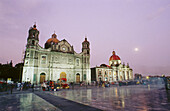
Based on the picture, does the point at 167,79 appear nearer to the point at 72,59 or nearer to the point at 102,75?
the point at 72,59

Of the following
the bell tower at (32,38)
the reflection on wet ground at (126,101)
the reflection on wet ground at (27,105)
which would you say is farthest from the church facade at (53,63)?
the reflection on wet ground at (27,105)

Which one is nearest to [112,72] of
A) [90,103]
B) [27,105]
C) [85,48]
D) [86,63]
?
[86,63]

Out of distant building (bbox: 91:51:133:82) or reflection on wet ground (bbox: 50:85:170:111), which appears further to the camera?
distant building (bbox: 91:51:133:82)

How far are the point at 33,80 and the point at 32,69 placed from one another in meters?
3.14

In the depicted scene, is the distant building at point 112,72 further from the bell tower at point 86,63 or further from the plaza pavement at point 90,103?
the plaza pavement at point 90,103

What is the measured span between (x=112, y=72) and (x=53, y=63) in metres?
34.7

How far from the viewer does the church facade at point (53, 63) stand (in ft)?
96.9

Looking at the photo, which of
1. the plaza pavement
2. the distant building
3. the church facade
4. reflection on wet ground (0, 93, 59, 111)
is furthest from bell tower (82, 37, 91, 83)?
reflection on wet ground (0, 93, 59, 111)

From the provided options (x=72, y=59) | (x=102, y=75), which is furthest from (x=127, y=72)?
(x=72, y=59)

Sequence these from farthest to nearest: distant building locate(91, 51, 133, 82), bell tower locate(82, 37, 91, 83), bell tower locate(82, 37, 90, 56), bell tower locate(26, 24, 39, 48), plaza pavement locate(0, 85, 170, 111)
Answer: distant building locate(91, 51, 133, 82)
bell tower locate(82, 37, 90, 56)
bell tower locate(82, 37, 91, 83)
bell tower locate(26, 24, 39, 48)
plaza pavement locate(0, 85, 170, 111)

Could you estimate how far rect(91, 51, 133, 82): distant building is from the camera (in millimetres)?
49300

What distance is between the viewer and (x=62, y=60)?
1380 inches

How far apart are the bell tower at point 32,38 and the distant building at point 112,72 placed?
29.1m

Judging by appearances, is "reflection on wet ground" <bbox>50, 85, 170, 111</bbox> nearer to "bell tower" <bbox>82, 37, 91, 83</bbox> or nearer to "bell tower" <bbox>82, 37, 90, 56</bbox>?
"bell tower" <bbox>82, 37, 91, 83</bbox>
